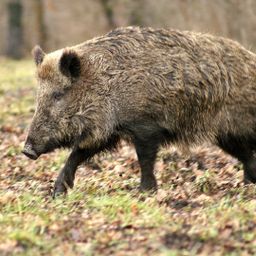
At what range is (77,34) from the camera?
3469cm

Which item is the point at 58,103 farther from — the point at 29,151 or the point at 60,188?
the point at 60,188

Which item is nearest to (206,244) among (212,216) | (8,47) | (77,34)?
(212,216)

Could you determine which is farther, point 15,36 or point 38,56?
point 15,36

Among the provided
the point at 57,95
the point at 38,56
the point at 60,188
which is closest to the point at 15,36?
the point at 38,56

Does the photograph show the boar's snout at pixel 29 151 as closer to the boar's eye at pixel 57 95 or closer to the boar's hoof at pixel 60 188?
the boar's hoof at pixel 60 188

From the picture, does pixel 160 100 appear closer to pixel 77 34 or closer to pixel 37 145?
pixel 37 145

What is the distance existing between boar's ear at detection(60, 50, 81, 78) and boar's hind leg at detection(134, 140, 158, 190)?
993 mm

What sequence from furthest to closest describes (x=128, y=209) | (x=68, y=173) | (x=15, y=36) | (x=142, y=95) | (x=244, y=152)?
(x=15, y=36), (x=244, y=152), (x=68, y=173), (x=142, y=95), (x=128, y=209)

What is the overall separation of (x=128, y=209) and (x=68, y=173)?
1.53 metres

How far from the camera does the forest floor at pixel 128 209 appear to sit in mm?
5746

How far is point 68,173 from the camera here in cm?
814

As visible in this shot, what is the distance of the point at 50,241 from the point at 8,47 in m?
27.1

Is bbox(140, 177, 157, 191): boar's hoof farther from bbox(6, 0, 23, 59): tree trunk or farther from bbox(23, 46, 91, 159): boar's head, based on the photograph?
bbox(6, 0, 23, 59): tree trunk

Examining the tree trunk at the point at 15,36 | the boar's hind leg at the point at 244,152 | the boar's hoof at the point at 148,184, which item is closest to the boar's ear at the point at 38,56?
the boar's hoof at the point at 148,184
